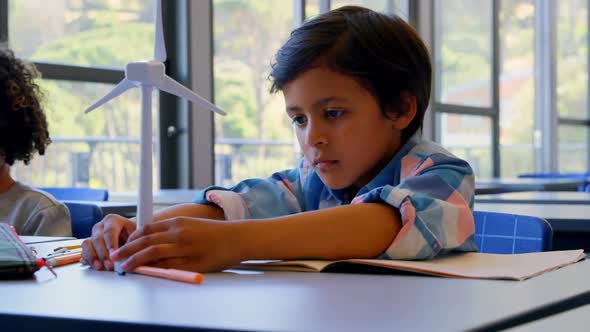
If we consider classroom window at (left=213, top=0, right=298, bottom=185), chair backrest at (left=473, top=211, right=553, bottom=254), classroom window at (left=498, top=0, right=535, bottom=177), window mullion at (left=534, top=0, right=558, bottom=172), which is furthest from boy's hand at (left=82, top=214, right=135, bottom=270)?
window mullion at (left=534, top=0, right=558, bottom=172)

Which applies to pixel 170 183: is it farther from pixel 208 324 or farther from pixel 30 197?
pixel 208 324

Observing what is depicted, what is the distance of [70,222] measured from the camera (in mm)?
1837

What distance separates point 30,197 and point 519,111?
6.96m

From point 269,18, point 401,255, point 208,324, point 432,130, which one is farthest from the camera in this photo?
point 269,18

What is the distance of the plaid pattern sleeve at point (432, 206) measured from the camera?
896 millimetres

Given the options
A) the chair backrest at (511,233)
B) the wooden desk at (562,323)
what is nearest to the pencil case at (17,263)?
the wooden desk at (562,323)

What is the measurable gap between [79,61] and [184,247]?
2934 mm

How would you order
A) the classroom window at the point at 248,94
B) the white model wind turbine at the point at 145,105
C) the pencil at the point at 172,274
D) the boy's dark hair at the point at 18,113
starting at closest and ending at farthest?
the pencil at the point at 172,274 < the white model wind turbine at the point at 145,105 < the boy's dark hair at the point at 18,113 < the classroom window at the point at 248,94

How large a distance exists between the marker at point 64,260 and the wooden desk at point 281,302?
0.10m

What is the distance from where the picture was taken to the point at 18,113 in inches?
77.9

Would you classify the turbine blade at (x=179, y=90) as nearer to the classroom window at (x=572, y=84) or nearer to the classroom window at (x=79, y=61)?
the classroom window at (x=79, y=61)

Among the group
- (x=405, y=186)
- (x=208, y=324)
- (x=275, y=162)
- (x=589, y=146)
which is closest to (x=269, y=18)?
(x=275, y=162)

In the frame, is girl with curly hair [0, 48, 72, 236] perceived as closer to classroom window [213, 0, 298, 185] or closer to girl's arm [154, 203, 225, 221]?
girl's arm [154, 203, 225, 221]

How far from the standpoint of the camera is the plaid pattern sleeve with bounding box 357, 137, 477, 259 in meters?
0.90
